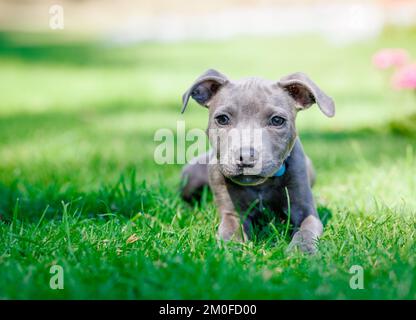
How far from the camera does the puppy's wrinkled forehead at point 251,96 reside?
3.70 m

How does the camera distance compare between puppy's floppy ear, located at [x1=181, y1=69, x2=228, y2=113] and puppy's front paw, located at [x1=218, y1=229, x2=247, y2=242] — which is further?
puppy's floppy ear, located at [x1=181, y1=69, x2=228, y2=113]

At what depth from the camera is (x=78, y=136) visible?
23.7ft

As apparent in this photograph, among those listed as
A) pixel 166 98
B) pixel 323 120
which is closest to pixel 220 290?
pixel 323 120

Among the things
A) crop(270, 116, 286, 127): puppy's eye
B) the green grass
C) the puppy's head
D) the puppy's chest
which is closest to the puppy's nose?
the puppy's head

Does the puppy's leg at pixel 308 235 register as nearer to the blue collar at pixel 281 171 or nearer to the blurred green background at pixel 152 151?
the blurred green background at pixel 152 151

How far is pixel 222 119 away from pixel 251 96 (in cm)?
22

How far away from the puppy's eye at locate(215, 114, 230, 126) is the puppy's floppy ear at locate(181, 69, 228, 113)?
0.25m

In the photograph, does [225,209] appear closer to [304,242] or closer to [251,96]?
[304,242]

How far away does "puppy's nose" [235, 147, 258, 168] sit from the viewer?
11.3ft

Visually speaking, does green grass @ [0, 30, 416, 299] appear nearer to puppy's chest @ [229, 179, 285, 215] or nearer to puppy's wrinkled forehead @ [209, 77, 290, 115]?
puppy's chest @ [229, 179, 285, 215]

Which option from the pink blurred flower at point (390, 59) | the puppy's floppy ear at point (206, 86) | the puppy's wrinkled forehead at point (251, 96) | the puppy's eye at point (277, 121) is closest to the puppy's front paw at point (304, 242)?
the puppy's eye at point (277, 121)

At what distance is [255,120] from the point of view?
3666mm

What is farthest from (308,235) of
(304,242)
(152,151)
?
(152,151)
